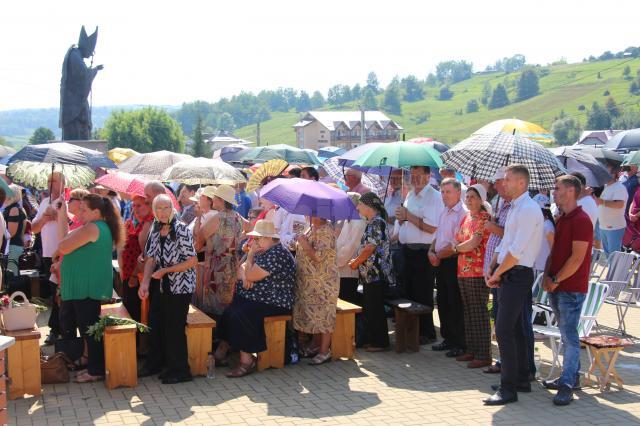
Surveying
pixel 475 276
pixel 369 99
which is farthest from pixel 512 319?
pixel 369 99

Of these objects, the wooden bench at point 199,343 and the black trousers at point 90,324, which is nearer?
the black trousers at point 90,324

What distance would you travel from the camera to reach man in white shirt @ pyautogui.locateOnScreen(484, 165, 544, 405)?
5992 mm

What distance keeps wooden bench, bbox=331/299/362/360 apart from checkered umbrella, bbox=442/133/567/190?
1.85 metres

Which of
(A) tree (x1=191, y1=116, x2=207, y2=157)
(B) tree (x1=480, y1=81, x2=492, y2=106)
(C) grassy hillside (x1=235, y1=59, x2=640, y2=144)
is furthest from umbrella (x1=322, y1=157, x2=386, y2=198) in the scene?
(B) tree (x1=480, y1=81, x2=492, y2=106)

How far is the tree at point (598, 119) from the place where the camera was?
105750 millimetres

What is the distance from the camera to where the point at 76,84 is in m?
26.5

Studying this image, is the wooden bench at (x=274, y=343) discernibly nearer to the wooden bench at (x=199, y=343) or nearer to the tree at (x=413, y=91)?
the wooden bench at (x=199, y=343)

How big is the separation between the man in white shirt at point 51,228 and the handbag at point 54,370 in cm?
137

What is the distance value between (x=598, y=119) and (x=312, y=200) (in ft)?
358

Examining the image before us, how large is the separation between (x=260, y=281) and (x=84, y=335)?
65.9 inches

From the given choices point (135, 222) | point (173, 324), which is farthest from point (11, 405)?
point (135, 222)

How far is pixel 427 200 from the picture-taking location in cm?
847

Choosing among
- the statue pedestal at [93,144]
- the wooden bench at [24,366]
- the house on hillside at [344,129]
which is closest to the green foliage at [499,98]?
the house on hillside at [344,129]

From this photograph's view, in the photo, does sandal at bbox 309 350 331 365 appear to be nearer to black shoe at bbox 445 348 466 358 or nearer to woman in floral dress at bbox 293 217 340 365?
woman in floral dress at bbox 293 217 340 365
